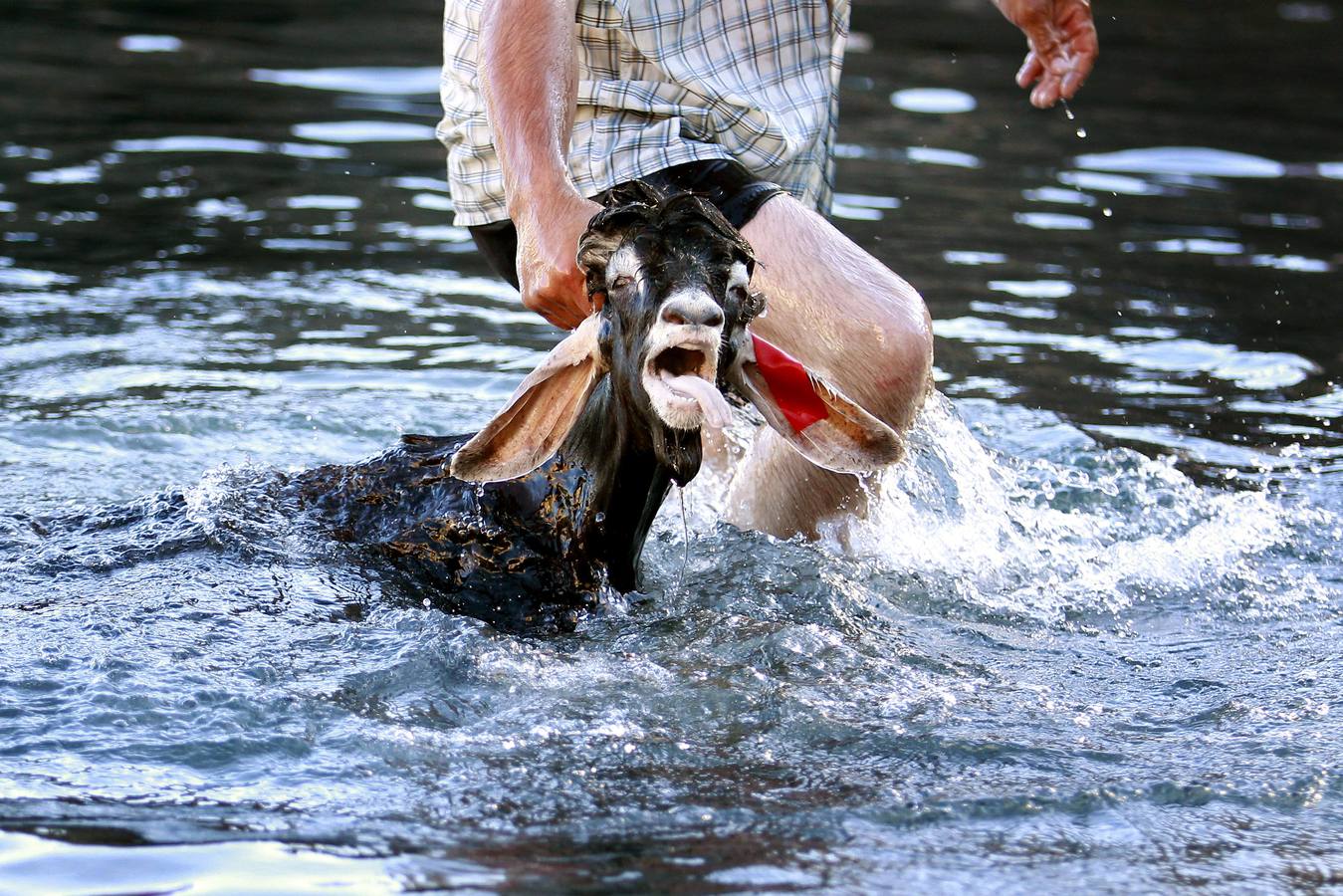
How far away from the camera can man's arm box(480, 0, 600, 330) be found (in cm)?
388

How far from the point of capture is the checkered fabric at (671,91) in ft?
15.5

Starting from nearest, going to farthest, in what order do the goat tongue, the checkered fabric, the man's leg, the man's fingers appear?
the goat tongue, the man's leg, the checkered fabric, the man's fingers

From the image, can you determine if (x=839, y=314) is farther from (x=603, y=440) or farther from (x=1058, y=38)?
(x=1058, y=38)

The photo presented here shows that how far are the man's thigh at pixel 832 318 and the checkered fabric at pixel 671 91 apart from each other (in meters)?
0.30

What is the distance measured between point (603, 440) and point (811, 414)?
0.51 meters

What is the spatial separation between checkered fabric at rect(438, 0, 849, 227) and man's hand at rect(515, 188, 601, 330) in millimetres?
770

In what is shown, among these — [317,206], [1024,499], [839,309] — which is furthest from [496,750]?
[317,206]

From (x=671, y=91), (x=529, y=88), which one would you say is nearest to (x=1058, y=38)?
(x=671, y=91)

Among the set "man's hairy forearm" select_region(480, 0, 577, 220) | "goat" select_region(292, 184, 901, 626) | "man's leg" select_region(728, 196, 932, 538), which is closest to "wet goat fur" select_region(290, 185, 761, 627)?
"goat" select_region(292, 184, 901, 626)

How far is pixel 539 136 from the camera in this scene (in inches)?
161

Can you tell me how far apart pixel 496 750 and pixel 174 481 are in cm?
234

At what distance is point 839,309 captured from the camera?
4574 millimetres

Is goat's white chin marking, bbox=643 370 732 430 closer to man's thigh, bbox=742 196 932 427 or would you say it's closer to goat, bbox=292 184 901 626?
goat, bbox=292 184 901 626

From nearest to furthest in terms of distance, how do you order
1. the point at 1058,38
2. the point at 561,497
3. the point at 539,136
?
the point at 539,136
the point at 561,497
the point at 1058,38
